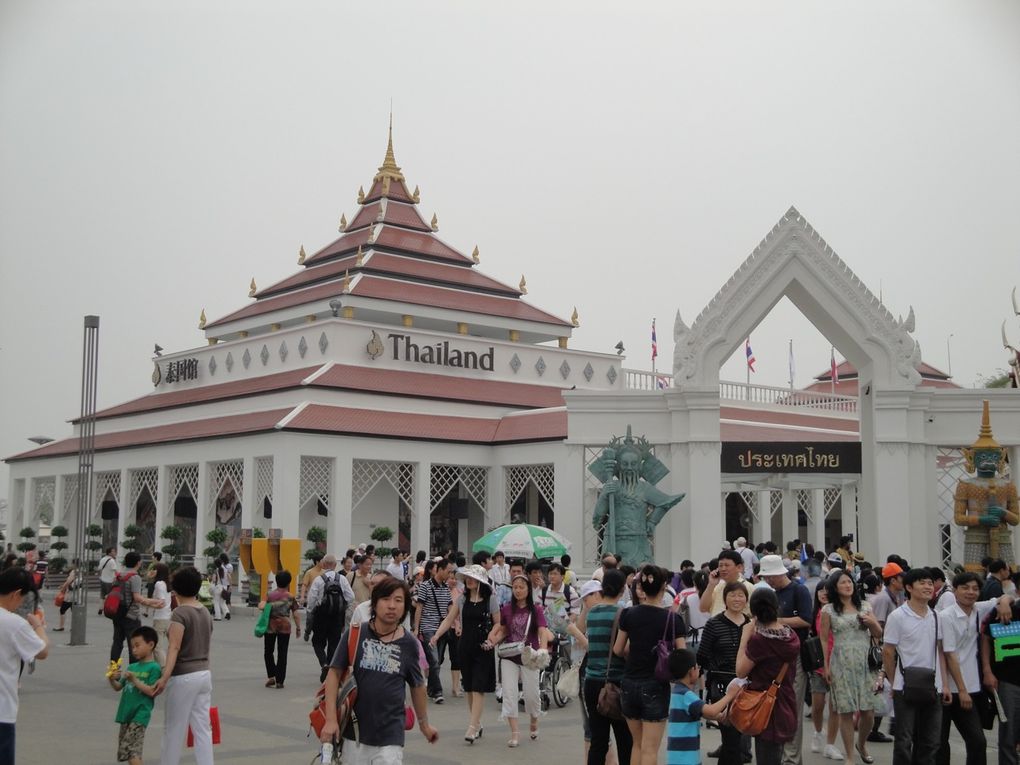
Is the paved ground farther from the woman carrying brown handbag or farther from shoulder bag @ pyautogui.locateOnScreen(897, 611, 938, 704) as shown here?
the woman carrying brown handbag

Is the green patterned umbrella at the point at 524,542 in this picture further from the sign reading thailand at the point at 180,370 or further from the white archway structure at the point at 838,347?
the sign reading thailand at the point at 180,370

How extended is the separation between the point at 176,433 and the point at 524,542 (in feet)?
76.8

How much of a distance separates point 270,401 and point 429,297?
8.63 m

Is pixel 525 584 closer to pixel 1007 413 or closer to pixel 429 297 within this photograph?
pixel 1007 413

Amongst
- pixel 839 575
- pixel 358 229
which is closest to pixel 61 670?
pixel 839 575

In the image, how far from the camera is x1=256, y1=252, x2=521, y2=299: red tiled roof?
4697 cm

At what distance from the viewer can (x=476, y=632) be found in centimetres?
1312

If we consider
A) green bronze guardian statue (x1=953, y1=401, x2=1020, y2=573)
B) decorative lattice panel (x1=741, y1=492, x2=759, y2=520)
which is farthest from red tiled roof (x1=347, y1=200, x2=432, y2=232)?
green bronze guardian statue (x1=953, y1=401, x2=1020, y2=573)

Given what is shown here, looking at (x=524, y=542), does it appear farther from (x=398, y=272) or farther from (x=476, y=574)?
(x=398, y=272)

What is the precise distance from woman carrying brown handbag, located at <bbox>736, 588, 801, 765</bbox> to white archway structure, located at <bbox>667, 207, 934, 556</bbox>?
1733cm

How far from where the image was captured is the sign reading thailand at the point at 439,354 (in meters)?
42.9

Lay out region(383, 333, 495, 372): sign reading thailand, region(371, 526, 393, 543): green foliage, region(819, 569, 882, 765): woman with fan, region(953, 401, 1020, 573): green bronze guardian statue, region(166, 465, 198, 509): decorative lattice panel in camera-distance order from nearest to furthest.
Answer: region(819, 569, 882, 765): woman with fan, region(953, 401, 1020, 573): green bronze guardian statue, region(371, 526, 393, 543): green foliage, region(166, 465, 198, 509): decorative lattice panel, region(383, 333, 495, 372): sign reading thailand

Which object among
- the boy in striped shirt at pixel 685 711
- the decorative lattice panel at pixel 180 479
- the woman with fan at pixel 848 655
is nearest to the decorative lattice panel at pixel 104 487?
the decorative lattice panel at pixel 180 479

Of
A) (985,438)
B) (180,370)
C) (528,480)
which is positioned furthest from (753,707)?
(180,370)
